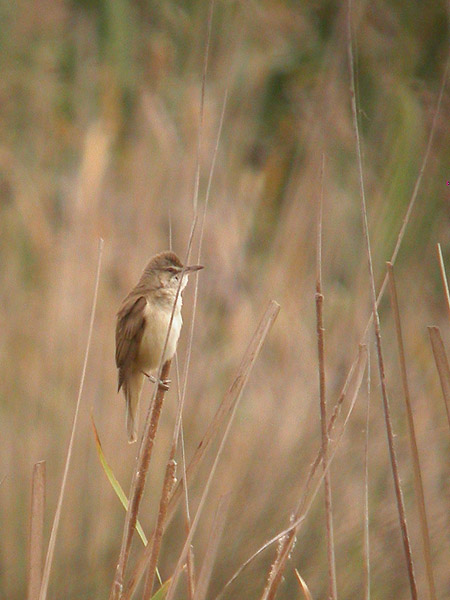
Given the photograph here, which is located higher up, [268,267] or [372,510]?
[268,267]

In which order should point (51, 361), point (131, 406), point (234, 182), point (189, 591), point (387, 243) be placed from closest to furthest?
point (189, 591)
point (131, 406)
point (387, 243)
point (51, 361)
point (234, 182)

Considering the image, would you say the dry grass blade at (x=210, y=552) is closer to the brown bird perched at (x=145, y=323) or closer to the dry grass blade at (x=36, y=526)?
the dry grass blade at (x=36, y=526)

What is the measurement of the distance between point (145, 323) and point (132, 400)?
0.12 m

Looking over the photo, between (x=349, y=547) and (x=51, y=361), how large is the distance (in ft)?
2.17

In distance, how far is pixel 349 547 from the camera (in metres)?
1.74

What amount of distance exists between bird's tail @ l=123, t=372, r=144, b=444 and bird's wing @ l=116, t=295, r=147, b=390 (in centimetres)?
2

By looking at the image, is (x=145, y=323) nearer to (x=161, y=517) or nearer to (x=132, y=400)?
(x=132, y=400)

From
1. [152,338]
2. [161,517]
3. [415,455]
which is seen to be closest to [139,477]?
[161,517]

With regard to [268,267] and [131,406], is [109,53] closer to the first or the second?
[268,267]

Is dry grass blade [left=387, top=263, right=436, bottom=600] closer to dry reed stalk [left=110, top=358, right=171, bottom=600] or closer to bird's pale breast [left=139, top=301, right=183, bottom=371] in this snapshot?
dry reed stalk [left=110, top=358, right=171, bottom=600]

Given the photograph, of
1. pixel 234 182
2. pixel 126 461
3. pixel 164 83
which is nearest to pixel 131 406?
pixel 126 461

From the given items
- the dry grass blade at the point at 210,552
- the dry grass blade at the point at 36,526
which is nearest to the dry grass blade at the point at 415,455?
the dry grass blade at the point at 210,552

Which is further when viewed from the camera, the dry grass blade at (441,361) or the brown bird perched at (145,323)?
the brown bird perched at (145,323)

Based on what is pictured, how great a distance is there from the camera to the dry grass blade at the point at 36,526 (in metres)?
0.85
